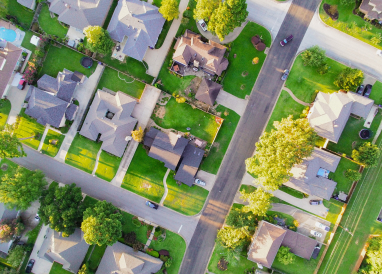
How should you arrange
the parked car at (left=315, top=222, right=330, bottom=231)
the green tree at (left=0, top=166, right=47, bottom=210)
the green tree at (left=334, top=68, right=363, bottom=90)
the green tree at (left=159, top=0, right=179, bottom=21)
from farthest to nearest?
the parked car at (left=315, top=222, right=330, bottom=231) → the green tree at (left=334, top=68, right=363, bottom=90) → the green tree at (left=159, top=0, right=179, bottom=21) → the green tree at (left=0, top=166, right=47, bottom=210)

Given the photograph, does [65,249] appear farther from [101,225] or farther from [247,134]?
[247,134]

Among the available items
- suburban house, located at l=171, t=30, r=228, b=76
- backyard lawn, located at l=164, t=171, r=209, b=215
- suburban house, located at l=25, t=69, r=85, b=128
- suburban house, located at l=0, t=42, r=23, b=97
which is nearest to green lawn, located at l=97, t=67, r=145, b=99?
suburban house, located at l=25, t=69, r=85, b=128

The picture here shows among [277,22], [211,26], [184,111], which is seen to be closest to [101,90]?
[184,111]

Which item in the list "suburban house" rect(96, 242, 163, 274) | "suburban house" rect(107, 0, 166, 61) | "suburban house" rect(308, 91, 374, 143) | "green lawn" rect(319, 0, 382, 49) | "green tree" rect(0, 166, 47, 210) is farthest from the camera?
"green lawn" rect(319, 0, 382, 49)

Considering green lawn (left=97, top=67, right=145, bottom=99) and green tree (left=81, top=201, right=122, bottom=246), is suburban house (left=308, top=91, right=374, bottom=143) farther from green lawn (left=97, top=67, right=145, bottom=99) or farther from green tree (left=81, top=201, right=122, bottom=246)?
green tree (left=81, top=201, right=122, bottom=246)

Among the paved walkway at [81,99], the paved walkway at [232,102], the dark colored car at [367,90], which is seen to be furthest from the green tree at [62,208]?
the dark colored car at [367,90]

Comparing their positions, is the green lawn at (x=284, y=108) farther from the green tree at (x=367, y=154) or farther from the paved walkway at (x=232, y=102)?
the green tree at (x=367, y=154)
